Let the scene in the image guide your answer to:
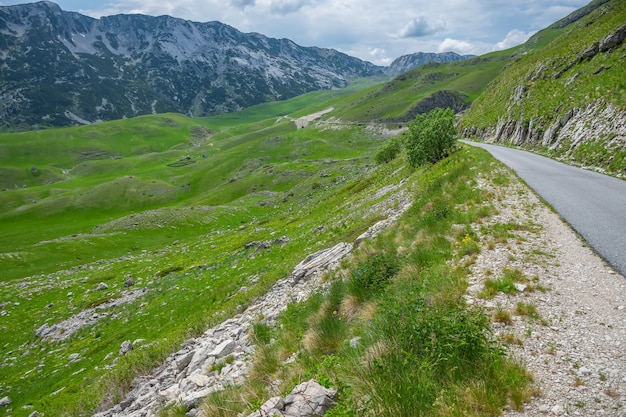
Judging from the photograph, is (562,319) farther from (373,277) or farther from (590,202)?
(590,202)

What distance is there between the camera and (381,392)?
5.36 meters

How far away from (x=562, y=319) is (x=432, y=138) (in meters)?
31.8

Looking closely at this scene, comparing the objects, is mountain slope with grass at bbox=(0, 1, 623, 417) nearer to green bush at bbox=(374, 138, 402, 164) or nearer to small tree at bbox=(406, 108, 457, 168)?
small tree at bbox=(406, 108, 457, 168)

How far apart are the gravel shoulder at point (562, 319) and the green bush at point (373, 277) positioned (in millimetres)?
2618

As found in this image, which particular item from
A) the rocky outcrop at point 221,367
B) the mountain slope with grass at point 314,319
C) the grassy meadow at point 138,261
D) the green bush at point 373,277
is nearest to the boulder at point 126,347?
the mountain slope with grass at point 314,319

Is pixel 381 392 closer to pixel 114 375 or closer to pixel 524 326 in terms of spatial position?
pixel 524 326

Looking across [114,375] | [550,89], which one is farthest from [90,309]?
[550,89]

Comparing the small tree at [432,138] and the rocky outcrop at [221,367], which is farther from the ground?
the small tree at [432,138]

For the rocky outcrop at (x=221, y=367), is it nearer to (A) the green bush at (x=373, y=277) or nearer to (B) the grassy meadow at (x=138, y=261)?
(B) the grassy meadow at (x=138, y=261)

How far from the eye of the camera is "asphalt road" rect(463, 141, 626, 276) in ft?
37.5

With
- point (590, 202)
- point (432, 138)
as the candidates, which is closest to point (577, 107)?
point (432, 138)

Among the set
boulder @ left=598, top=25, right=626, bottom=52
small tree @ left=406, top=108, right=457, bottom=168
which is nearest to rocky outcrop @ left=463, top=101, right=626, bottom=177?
small tree @ left=406, top=108, right=457, bottom=168

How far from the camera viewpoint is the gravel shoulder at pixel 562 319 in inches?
Answer: 215

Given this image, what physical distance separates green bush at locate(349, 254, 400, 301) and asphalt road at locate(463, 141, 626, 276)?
6639mm
